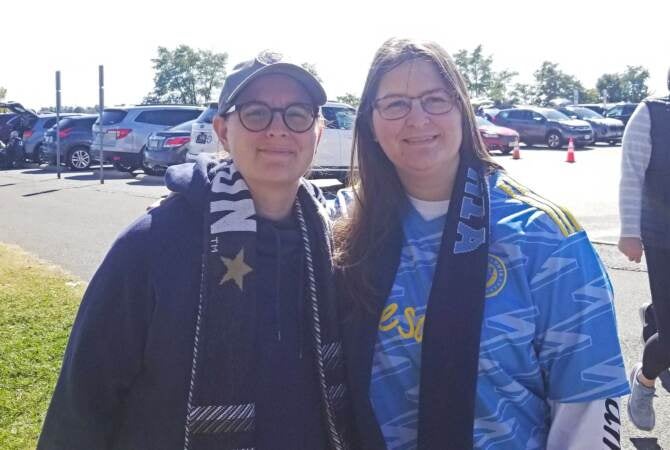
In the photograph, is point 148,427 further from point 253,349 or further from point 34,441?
point 34,441

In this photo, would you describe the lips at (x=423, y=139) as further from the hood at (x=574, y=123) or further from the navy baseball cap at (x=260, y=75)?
the hood at (x=574, y=123)

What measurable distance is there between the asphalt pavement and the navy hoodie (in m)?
0.94

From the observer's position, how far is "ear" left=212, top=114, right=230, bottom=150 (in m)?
2.02

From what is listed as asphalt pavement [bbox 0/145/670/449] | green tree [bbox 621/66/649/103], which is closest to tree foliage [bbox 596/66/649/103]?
green tree [bbox 621/66/649/103]

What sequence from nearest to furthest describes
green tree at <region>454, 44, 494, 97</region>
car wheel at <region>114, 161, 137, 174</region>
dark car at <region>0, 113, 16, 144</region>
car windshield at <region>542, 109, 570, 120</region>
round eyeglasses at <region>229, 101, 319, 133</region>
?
round eyeglasses at <region>229, 101, 319, 133</region> → car wheel at <region>114, 161, 137, 174</region> → dark car at <region>0, 113, 16, 144</region> → car windshield at <region>542, 109, 570, 120</region> → green tree at <region>454, 44, 494, 97</region>

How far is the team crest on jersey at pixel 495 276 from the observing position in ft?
5.99

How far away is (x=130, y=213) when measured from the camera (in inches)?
468

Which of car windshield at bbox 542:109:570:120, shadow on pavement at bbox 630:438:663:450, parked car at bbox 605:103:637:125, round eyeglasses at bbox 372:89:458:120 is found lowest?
shadow on pavement at bbox 630:438:663:450

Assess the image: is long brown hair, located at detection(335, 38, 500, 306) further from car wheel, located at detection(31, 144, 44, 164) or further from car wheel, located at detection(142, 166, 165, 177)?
car wheel, located at detection(31, 144, 44, 164)

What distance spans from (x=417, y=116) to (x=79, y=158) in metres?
22.9

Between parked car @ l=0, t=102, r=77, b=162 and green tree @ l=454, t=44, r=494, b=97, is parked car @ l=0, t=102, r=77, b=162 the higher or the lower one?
the lower one

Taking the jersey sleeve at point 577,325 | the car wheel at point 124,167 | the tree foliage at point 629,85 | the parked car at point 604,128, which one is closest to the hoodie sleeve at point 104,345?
the jersey sleeve at point 577,325

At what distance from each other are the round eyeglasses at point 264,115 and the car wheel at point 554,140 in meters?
28.5

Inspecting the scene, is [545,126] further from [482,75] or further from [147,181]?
[482,75]
